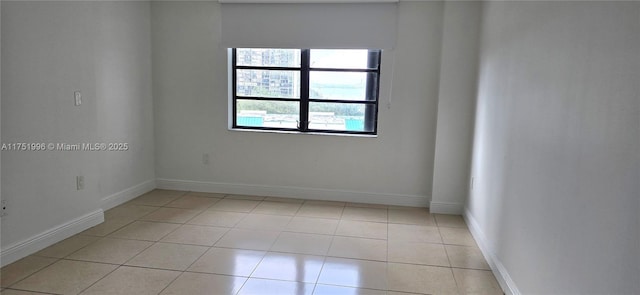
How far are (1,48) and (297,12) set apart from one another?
2.63 m

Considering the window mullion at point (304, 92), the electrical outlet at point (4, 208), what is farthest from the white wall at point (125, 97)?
the window mullion at point (304, 92)

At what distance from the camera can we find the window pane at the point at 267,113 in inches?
193

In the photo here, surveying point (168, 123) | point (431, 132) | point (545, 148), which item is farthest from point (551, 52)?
point (168, 123)

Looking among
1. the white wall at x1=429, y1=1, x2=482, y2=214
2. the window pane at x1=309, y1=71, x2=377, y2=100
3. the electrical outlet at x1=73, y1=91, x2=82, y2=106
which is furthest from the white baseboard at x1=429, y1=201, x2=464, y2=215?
the electrical outlet at x1=73, y1=91, x2=82, y2=106

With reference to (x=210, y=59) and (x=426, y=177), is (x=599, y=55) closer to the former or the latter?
(x=426, y=177)

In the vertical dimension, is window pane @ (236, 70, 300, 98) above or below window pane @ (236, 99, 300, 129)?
above

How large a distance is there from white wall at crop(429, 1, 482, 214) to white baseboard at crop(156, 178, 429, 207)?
0.35 metres

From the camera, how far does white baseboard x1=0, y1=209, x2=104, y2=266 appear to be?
2.95 meters

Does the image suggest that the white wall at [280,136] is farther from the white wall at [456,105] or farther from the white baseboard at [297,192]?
the white wall at [456,105]

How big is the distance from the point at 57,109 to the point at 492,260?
342 centimetres

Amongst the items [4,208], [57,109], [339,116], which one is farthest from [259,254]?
[339,116]

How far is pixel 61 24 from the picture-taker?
10.6 feet

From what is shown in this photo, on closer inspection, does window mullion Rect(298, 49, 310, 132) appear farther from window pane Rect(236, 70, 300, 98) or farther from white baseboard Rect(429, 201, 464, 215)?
white baseboard Rect(429, 201, 464, 215)

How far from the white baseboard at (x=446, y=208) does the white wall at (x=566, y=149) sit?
112cm
